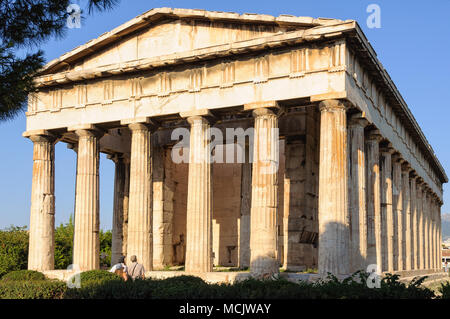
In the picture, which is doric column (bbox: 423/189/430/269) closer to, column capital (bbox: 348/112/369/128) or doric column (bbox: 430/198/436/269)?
doric column (bbox: 430/198/436/269)

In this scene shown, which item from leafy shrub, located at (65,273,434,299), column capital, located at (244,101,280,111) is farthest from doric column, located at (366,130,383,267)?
leafy shrub, located at (65,273,434,299)

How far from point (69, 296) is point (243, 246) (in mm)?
15649

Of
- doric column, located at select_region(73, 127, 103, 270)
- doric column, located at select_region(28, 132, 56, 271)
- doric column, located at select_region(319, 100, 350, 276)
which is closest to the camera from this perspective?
doric column, located at select_region(319, 100, 350, 276)

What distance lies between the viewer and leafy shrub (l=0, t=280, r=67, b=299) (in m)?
15.0

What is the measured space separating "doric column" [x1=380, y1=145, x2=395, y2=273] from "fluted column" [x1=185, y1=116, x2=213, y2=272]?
376 inches

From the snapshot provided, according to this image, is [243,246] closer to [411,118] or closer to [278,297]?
[411,118]

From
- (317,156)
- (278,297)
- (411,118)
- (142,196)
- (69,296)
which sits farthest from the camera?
(411,118)

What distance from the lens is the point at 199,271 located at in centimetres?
2217

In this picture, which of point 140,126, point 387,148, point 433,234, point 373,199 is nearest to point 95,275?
point 140,126

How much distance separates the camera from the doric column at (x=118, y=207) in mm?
31266

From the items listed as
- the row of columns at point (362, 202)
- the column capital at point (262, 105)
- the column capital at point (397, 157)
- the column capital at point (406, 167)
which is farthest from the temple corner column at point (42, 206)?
the column capital at point (406, 167)

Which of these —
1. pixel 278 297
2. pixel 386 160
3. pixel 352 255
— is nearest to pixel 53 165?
pixel 352 255

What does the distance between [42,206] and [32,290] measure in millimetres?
10990
